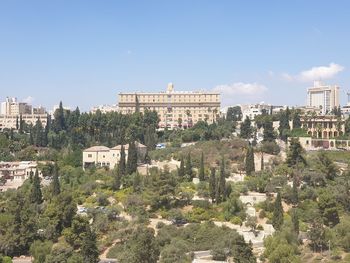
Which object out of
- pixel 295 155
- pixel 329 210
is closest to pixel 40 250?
pixel 329 210

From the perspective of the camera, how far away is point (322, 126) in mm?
62594

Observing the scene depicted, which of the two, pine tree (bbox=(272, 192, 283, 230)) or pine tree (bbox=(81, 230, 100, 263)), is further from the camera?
pine tree (bbox=(272, 192, 283, 230))

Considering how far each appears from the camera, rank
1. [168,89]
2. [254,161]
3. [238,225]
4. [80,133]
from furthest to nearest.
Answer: [168,89] < [80,133] < [254,161] < [238,225]

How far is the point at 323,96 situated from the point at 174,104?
47.3 metres

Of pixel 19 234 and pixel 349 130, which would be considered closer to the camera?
pixel 19 234

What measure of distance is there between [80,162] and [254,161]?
703 inches

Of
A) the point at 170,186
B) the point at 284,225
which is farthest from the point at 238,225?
the point at 170,186

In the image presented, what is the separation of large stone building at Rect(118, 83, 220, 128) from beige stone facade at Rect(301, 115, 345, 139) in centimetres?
3244

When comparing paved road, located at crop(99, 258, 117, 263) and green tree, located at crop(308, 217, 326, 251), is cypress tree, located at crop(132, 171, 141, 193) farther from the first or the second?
green tree, located at crop(308, 217, 326, 251)

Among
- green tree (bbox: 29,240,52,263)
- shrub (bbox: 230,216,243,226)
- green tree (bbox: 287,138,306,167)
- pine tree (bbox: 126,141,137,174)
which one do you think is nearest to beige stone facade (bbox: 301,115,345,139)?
green tree (bbox: 287,138,306,167)

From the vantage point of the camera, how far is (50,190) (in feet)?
136

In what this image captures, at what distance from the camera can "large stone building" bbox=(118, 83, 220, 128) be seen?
3772 inches

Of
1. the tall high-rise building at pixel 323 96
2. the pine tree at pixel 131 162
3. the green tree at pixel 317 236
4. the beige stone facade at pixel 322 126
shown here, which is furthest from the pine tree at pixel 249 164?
the tall high-rise building at pixel 323 96

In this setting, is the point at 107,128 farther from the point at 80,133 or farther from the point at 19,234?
the point at 19,234
